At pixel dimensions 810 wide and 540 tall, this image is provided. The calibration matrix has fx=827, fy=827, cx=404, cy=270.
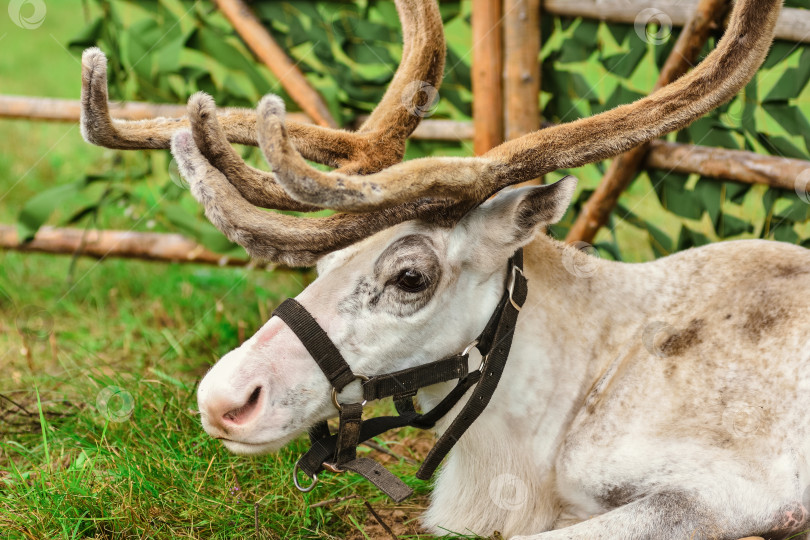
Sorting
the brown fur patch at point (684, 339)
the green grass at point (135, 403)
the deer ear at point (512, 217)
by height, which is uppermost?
the deer ear at point (512, 217)

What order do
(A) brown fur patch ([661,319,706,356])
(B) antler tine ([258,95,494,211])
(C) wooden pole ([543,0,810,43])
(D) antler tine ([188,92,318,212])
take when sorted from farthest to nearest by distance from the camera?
(C) wooden pole ([543,0,810,43]) → (A) brown fur patch ([661,319,706,356]) → (D) antler tine ([188,92,318,212]) → (B) antler tine ([258,95,494,211])

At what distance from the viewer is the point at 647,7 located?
401cm

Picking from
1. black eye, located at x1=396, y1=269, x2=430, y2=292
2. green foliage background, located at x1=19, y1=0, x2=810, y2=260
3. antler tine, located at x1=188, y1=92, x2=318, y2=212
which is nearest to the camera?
antler tine, located at x1=188, y1=92, x2=318, y2=212

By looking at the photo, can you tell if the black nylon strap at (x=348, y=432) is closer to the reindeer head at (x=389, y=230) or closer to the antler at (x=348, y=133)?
the reindeer head at (x=389, y=230)

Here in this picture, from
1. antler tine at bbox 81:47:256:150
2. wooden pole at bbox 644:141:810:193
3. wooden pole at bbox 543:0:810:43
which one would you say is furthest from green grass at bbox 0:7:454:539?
wooden pole at bbox 543:0:810:43

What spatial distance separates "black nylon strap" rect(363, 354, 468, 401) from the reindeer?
0.13 ft

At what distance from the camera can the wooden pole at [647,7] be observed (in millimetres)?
3654

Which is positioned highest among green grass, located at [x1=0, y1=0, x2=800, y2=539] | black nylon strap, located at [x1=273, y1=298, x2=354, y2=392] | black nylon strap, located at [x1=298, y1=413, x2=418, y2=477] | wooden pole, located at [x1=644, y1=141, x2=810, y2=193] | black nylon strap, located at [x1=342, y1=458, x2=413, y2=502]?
black nylon strap, located at [x1=273, y1=298, x2=354, y2=392]

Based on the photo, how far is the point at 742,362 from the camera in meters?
2.71

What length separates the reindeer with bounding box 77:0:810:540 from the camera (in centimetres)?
246

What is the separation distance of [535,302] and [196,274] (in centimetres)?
358

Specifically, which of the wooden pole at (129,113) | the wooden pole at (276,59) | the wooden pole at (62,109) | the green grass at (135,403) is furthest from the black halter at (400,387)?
the wooden pole at (62,109)

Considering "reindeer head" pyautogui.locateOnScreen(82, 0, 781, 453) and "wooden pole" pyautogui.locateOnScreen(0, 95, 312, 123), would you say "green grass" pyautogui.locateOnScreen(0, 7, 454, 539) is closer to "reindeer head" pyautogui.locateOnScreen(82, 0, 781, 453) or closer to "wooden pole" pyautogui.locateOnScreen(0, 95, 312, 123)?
"wooden pole" pyautogui.locateOnScreen(0, 95, 312, 123)

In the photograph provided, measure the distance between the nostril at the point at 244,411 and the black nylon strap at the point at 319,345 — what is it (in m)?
0.20
